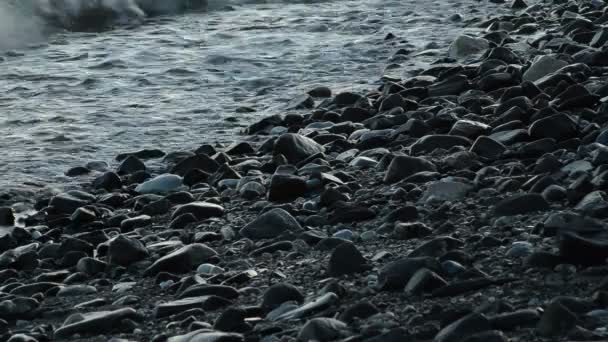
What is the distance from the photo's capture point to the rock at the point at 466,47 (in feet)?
22.8

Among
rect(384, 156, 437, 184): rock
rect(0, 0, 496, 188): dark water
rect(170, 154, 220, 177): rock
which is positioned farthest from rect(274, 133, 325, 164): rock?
rect(0, 0, 496, 188): dark water

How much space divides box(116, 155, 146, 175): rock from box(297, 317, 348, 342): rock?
2615mm

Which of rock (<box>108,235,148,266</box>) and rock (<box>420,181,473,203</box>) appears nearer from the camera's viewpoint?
rock (<box>108,235,148,266</box>)

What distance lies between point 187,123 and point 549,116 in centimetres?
243

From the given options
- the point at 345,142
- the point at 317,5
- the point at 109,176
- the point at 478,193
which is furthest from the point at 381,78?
the point at 317,5

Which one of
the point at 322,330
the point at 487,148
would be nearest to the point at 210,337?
the point at 322,330

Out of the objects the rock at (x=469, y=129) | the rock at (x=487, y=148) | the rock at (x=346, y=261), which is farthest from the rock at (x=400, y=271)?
the rock at (x=469, y=129)

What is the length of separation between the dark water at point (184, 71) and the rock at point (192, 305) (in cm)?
224

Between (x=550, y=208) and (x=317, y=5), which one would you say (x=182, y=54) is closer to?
(x=317, y=5)

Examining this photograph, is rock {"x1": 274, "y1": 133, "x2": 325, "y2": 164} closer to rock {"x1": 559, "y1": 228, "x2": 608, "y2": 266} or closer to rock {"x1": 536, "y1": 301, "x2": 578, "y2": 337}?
rock {"x1": 559, "y1": 228, "x2": 608, "y2": 266}

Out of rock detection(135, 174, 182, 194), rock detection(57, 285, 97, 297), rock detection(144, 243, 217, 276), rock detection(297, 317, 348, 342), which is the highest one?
rock detection(297, 317, 348, 342)

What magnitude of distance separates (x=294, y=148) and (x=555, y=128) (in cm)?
123

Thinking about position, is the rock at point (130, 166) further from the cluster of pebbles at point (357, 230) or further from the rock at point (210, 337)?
the rock at point (210, 337)

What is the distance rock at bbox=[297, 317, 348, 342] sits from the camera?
2.48 m
